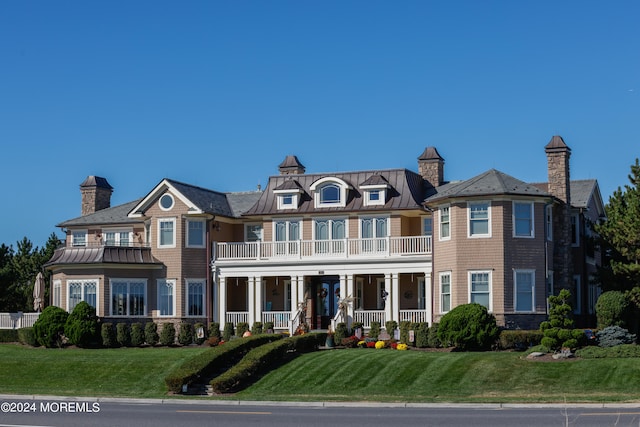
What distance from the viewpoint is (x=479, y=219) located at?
42562 millimetres

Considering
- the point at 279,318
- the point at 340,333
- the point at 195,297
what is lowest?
the point at 340,333

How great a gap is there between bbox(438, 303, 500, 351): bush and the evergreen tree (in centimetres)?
705

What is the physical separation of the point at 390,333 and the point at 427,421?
20.7 m

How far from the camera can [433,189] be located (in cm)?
5112

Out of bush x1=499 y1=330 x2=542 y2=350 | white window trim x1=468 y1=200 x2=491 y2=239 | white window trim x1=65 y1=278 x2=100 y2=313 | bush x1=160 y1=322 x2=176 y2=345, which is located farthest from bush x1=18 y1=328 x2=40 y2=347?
bush x1=499 y1=330 x2=542 y2=350

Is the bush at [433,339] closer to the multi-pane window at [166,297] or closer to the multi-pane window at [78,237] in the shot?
the multi-pane window at [166,297]

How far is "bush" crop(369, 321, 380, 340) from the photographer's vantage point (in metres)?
44.0

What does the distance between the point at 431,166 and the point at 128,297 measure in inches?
675

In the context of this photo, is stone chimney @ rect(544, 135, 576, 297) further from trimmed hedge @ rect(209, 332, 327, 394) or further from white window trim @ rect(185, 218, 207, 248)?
white window trim @ rect(185, 218, 207, 248)

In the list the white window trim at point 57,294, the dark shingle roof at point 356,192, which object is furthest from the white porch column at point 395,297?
the white window trim at point 57,294

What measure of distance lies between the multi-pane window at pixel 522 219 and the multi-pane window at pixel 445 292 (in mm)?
3592

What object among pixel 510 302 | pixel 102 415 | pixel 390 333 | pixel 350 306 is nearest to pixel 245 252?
pixel 350 306

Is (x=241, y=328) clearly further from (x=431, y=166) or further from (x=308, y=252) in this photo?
(x=431, y=166)

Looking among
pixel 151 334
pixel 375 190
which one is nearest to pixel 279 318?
pixel 151 334
